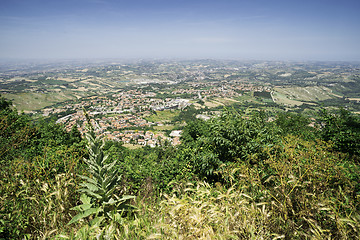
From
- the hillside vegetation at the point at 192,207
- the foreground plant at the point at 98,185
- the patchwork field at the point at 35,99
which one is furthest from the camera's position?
the patchwork field at the point at 35,99

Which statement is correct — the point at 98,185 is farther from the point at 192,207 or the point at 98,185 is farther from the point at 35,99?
the point at 35,99

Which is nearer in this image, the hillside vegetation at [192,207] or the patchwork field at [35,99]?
the hillside vegetation at [192,207]

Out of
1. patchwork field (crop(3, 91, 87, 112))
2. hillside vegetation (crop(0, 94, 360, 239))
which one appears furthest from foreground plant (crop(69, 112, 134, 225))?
patchwork field (crop(3, 91, 87, 112))

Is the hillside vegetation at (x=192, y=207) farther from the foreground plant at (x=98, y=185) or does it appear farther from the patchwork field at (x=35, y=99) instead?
the patchwork field at (x=35, y=99)

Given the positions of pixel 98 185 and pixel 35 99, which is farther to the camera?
pixel 35 99

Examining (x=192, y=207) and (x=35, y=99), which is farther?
(x=35, y=99)

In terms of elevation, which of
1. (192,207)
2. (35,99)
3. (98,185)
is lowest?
(35,99)

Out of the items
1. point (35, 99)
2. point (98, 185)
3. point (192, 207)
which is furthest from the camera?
point (35, 99)

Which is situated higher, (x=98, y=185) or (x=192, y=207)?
(x=192, y=207)

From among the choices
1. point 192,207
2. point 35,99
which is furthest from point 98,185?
point 35,99

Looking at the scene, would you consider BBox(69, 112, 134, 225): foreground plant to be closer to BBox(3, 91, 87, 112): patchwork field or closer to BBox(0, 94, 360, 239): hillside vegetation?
BBox(0, 94, 360, 239): hillside vegetation

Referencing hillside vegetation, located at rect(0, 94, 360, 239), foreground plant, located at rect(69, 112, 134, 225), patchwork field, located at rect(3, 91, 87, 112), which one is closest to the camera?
hillside vegetation, located at rect(0, 94, 360, 239)

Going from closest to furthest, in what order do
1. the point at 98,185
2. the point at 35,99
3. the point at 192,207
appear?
the point at 192,207
the point at 98,185
the point at 35,99

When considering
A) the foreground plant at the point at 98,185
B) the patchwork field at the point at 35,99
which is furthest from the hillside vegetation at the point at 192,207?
the patchwork field at the point at 35,99
